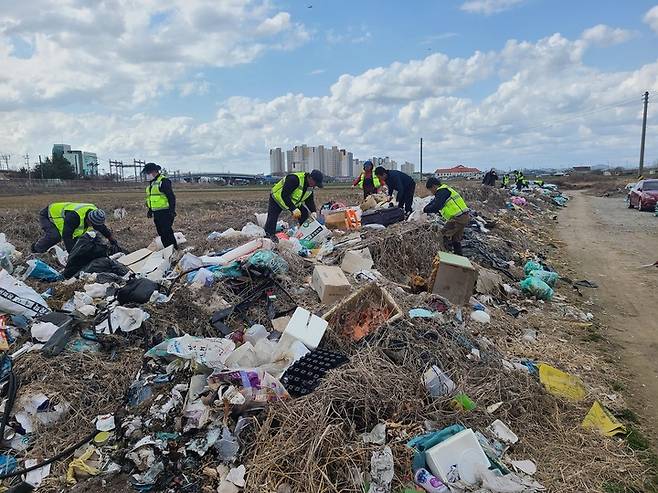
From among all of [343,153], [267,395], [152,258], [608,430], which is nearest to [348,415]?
[267,395]

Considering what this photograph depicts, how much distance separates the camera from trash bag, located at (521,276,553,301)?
636cm

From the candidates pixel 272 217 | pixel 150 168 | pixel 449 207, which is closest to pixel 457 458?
pixel 449 207

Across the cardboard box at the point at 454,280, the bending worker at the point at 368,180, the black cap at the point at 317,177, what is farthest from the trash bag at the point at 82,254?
the bending worker at the point at 368,180

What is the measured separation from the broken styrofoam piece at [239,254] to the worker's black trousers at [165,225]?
5.00 feet

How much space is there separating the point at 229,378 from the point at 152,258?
→ 3.70 metres

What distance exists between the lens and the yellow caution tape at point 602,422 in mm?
3256

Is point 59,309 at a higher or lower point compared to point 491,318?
higher

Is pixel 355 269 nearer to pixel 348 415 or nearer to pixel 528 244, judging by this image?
pixel 348 415

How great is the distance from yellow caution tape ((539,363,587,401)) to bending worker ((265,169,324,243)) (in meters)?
4.09

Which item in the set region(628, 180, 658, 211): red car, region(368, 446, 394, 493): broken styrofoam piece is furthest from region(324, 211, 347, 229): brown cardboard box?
region(628, 180, 658, 211): red car

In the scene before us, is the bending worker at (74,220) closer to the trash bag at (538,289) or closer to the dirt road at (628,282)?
the trash bag at (538,289)

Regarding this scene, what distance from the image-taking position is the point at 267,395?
292 centimetres

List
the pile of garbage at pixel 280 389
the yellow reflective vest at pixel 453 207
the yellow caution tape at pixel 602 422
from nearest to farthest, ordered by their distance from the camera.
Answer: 1. the pile of garbage at pixel 280 389
2. the yellow caution tape at pixel 602 422
3. the yellow reflective vest at pixel 453 207

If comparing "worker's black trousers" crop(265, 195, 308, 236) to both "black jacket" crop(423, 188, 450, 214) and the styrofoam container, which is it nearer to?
"black jacket" crop(423, 188, 450, 214)
